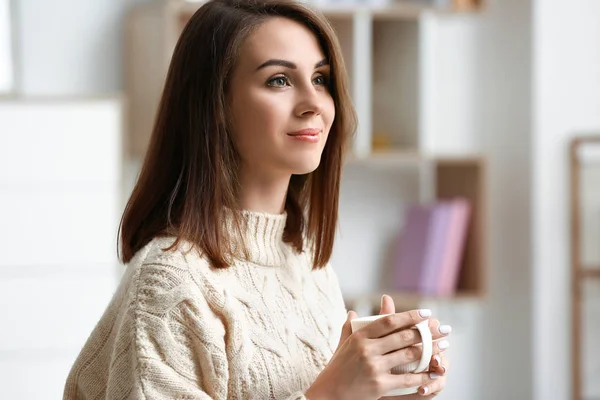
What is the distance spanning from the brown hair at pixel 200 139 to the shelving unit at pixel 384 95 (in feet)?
5.67

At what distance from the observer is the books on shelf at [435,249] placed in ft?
10.7

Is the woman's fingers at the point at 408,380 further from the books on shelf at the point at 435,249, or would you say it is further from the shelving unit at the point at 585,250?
the shelving unit at the point at 585,250

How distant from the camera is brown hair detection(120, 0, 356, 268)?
4.35 feet

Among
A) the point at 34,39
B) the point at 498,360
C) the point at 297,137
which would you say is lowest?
the point at 498,360

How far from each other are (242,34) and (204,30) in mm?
Result: 57

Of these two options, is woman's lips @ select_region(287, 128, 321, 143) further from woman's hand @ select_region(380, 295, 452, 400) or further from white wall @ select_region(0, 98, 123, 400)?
white wall @ select_region(0, 98, 123, 400)

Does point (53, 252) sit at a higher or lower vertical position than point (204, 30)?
lower

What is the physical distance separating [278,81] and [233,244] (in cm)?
24

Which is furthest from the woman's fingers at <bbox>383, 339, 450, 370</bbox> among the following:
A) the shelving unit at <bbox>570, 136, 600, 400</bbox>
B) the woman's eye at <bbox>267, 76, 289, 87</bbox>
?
the shelving unit at <bbox>570, 136, 600, 400</bbox>

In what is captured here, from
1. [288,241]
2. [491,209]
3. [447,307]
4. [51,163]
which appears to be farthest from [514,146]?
[288,241]

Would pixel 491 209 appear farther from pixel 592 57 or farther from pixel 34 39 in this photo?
pixel 34 39

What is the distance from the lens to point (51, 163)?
3070 millimetres

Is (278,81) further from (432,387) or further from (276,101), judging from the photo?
(432,387)

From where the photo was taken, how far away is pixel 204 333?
124 centimetres
